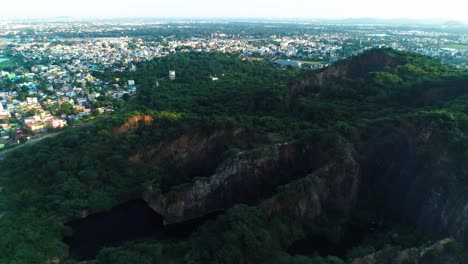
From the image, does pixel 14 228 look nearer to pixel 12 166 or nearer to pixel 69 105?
pixel 12 166

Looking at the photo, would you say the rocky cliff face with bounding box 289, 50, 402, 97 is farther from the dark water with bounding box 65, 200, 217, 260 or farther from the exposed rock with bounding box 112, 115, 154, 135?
the dark water with bounding box 65, 200, 217, 260

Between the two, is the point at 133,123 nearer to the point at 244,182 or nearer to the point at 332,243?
the point at 244,182

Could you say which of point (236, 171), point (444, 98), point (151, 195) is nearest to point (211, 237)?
point (236, 171)

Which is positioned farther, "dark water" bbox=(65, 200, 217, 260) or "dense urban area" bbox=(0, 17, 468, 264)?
"dark water" bbox=(65, 200, 217, 260)

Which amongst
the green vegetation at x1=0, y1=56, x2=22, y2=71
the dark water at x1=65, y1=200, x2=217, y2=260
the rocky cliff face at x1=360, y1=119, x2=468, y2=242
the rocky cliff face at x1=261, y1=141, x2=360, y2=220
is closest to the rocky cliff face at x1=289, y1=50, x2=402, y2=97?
the rocky cliff face at x1=360, y1=119, x2=468, y2=242

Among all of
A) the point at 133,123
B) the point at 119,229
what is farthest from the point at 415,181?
the point at 133,123

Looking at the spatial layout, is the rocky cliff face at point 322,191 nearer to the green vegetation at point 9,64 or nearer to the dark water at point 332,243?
the dark water at point 332,243
